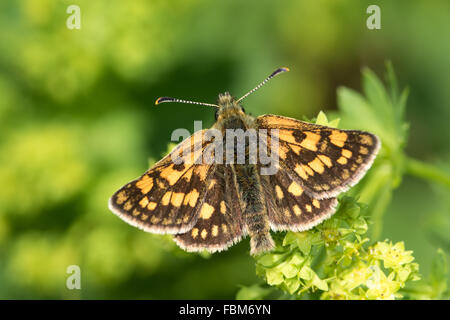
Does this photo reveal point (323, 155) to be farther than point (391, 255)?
No

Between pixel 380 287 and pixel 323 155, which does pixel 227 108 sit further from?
pixel 380 287

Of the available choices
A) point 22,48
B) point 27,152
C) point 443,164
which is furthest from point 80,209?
point 443,164

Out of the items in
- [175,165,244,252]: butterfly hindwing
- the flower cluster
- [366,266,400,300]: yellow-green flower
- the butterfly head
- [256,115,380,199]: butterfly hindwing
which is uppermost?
the butterfly head

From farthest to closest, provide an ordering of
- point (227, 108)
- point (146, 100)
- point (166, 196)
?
point (146, 100) → point (227, 108) → point (166, 196)

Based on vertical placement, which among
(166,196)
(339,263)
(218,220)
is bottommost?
(339,263)

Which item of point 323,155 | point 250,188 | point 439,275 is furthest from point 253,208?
point 439,275

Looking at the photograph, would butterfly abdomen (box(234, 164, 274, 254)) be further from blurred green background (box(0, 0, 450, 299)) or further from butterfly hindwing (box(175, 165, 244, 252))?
blurred green background (box(0, 0, 450, 299))

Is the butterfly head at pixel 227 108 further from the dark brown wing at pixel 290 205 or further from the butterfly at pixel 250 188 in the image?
the dark brown wing at pixel 290 205

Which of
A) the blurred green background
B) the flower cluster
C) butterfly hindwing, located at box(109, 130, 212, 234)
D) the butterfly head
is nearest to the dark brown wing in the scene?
the flower cluster
